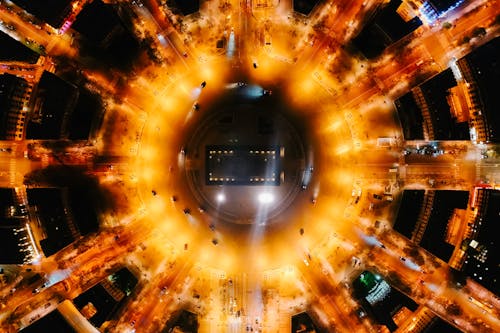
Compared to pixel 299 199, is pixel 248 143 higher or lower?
higher

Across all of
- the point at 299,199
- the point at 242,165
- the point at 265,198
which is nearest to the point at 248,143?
the point at 242,165

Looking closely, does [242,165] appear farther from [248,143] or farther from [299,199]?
[299,199]

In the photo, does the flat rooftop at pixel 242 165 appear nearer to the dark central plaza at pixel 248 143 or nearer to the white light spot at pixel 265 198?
the dark central plaza at pixel 248 143

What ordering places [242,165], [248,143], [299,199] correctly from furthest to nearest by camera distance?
[299,199], [248,143], [242,165]

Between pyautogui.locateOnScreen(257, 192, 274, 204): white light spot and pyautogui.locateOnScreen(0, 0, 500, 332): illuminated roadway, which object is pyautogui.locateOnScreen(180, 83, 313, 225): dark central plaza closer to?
pyautogui.locateOnScreen(257, 192, 274, 204): white light spot

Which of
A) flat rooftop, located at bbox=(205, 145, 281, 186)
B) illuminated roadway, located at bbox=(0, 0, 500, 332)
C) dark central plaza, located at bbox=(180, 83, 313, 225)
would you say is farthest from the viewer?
dark central plaza, located at bbox=(180, 83, 313, 225)

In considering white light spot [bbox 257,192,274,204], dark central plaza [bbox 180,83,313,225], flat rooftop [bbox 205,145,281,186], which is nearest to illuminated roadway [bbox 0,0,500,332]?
dark central plaza [bbox 180,83,313,225]

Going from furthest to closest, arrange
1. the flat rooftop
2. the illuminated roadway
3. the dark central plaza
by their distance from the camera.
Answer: the dark central plaza
the flat rooftop
the illuminated roadway

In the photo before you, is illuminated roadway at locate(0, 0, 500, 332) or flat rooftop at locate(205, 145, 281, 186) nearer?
illuminated roadway at locate(0, 0, 500, 332)

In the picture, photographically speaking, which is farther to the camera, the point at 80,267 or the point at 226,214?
the point at 226,214

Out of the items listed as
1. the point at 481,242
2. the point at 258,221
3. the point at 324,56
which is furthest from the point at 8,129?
the point at 481,242

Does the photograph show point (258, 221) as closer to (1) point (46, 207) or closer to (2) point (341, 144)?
(2) point (341, 144)
